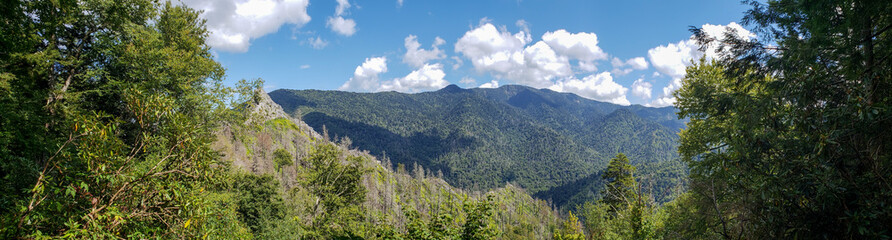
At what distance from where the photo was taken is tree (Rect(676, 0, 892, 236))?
429 cm

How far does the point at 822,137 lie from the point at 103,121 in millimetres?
16886

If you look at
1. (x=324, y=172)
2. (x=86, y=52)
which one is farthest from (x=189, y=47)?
(x=324, y=172)

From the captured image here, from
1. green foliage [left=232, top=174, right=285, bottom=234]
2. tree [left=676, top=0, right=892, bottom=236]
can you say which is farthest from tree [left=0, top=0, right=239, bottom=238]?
green foliage [left=232, top=174, right=285, bottom=234]

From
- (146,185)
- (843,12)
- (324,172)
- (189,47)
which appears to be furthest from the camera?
(324,172)

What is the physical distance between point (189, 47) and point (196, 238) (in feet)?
45.9

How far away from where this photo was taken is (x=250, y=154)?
60.8 metres

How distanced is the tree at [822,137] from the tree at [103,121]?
7740mm

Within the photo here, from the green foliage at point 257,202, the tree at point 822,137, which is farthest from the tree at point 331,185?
the tree at point 822,137

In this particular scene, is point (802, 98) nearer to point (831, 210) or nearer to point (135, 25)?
point (831, 210)

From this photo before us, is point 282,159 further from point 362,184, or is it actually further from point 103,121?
point 103,121

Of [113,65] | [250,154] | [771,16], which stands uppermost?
[771,16]

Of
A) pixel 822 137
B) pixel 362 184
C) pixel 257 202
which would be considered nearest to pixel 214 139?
Answer: pixel 822 137

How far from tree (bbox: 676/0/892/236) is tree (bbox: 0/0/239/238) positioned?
7.74 metres

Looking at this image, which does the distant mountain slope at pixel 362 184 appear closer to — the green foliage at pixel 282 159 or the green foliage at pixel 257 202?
the green foliage at pixel 282 159
